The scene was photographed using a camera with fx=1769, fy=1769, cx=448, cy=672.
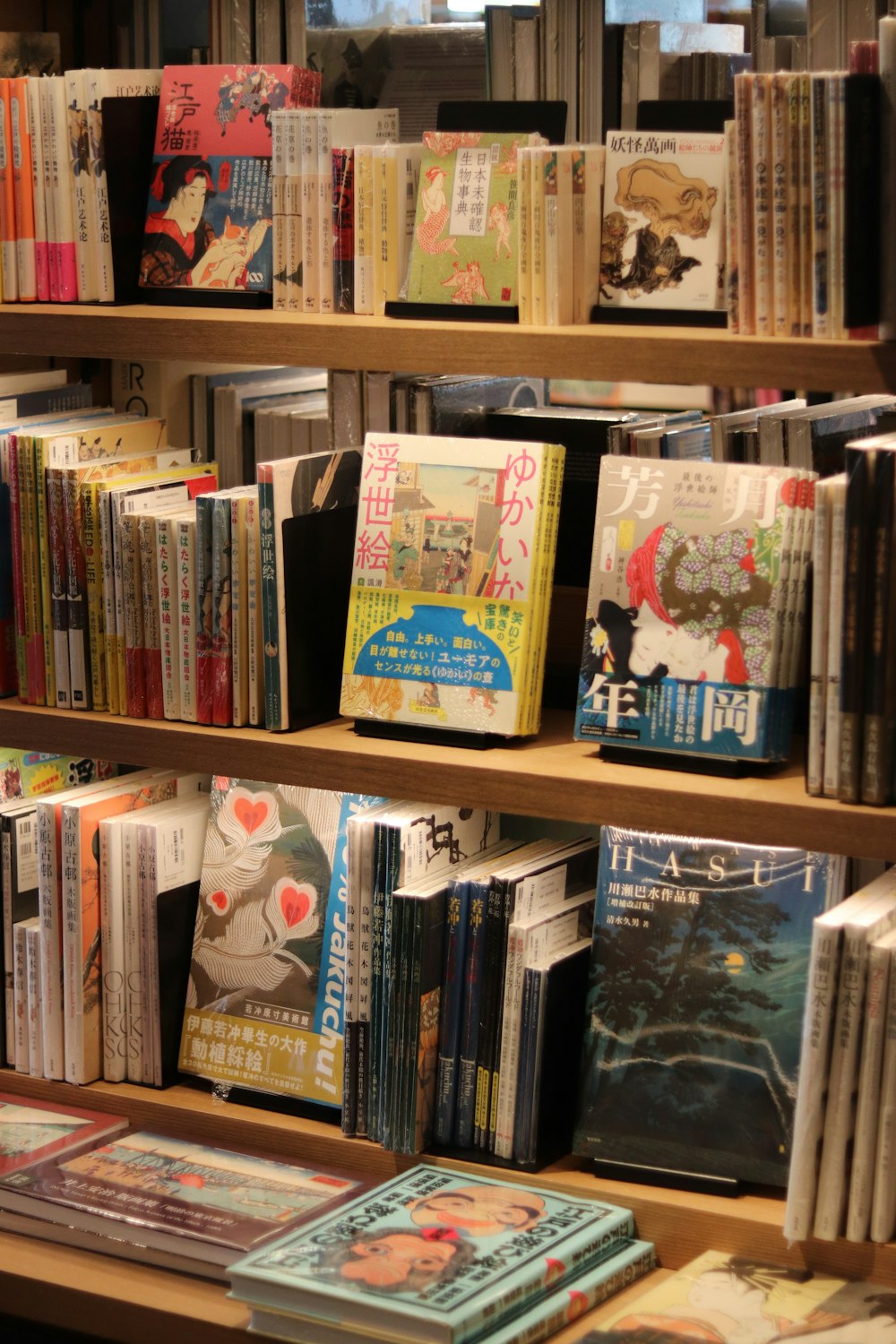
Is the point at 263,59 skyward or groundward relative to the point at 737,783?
skyward

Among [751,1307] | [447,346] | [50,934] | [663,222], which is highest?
[663,222]

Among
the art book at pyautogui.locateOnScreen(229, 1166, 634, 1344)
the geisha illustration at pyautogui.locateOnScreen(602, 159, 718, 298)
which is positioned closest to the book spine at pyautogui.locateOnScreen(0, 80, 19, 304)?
the geisha illustration at pyautogui.locateOnScreen(602, 159, 718, 298)

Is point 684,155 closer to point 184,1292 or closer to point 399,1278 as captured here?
point 399,1278

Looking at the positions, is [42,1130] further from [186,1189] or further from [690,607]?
[690,607]

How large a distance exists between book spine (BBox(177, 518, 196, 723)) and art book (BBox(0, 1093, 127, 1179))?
51 cm

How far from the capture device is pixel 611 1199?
1876 mm

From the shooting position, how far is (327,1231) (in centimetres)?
179

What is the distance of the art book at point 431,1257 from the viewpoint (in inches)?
64.6

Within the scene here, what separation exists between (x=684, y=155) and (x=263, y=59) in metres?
0.64

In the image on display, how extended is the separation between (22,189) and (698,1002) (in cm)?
120

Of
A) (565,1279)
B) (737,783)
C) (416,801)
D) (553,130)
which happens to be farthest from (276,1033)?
(553,130)

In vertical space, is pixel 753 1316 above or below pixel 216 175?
below

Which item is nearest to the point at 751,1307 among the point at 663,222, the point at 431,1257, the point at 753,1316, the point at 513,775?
the point at 753,1316

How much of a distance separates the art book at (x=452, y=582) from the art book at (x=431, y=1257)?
0.50 meters
